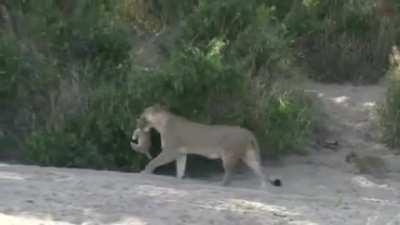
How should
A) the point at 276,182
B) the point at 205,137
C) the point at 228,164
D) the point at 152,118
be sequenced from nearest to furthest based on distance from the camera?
the point at 228,164 → the point at 205,137 → the point at 276,182 → the point at 152,118

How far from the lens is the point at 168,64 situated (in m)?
12.6

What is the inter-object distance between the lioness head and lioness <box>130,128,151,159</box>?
7 centimetres

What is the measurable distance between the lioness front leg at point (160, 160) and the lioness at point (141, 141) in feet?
1.07

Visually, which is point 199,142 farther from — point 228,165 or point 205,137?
point 228,165

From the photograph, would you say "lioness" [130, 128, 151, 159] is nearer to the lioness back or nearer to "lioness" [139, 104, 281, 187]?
"lioness" [139, 104, 281, 187]

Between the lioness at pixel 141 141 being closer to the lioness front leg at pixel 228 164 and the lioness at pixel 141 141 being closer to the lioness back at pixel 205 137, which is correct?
the lioness back at pixel 205 137

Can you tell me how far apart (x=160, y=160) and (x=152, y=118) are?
2.15ft

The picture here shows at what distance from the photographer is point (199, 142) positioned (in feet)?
38.5

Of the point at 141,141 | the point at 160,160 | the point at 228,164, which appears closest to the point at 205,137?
the point at 228,164

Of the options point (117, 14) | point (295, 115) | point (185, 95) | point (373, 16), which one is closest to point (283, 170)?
point (295, 115)

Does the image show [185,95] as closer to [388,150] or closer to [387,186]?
[387,186]

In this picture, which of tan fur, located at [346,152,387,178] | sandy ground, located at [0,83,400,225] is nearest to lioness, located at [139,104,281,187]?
sandy ground, located at [0,83,400,225]

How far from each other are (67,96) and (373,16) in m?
7.37

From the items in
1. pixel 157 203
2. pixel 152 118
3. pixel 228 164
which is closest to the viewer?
pixel 157 203
